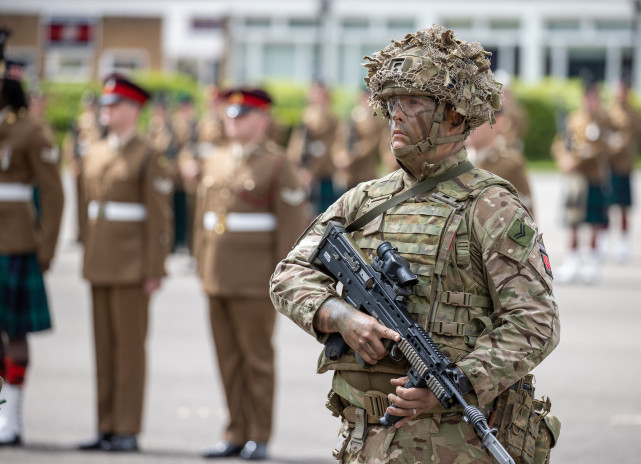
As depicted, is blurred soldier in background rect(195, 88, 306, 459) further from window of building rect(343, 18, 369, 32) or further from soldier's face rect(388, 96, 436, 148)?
window of building rect(343, 18, 369, 32)

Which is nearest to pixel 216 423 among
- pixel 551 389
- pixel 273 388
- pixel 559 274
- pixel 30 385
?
pixel 273 388

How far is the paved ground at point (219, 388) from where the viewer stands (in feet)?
23.0

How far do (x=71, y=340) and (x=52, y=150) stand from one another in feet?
11.4

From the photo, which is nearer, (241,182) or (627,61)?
(241,182)

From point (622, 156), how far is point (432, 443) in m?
13.2

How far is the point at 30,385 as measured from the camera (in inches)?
339

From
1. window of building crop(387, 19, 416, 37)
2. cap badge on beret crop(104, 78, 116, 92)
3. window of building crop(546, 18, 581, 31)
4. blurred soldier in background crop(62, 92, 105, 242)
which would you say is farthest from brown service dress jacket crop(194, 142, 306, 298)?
window of building crop(546, 18, 581, 31)

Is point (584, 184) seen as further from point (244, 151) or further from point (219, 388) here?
point (244, 151)

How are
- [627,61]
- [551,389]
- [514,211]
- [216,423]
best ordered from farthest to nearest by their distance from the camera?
[627,61] < [551,389] < [216,423] < [514,211]

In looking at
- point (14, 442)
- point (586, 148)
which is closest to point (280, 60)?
point (586, 148)

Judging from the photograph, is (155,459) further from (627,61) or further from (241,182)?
(627,61)

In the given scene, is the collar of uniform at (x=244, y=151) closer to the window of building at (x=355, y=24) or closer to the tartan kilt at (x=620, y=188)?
the tartan kilt at (x=620, y=188)

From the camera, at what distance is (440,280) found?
3594mm

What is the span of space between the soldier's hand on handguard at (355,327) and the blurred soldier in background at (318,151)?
46.0 feet
